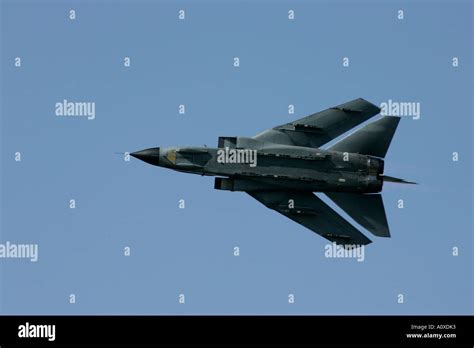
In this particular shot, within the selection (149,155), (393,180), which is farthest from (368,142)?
(149,155)

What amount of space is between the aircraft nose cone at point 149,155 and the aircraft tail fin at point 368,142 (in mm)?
7135

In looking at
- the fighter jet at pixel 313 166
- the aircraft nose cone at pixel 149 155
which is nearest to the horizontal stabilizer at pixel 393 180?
the fighter jet at pixel 313 166

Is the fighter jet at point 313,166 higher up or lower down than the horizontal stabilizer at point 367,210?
higher up

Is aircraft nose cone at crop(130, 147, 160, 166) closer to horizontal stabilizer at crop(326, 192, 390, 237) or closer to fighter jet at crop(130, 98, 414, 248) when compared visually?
fighter jet at crop(130, 98, 414, 248)

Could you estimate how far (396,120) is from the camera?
150 feet

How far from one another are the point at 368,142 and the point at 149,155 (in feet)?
29.2

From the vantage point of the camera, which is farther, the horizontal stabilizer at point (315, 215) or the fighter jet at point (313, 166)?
the horizontal stabilizer at point (315, 215)

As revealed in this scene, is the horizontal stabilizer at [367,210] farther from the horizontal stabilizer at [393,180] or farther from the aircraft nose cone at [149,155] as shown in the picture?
the aircraft nose cone at [149,155]

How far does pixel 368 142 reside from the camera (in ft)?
149

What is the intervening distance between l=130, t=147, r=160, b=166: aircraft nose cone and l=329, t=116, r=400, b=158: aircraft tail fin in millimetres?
7135

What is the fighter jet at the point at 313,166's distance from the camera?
143 feet

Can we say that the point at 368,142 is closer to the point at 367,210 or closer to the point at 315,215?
the point at 367,210
